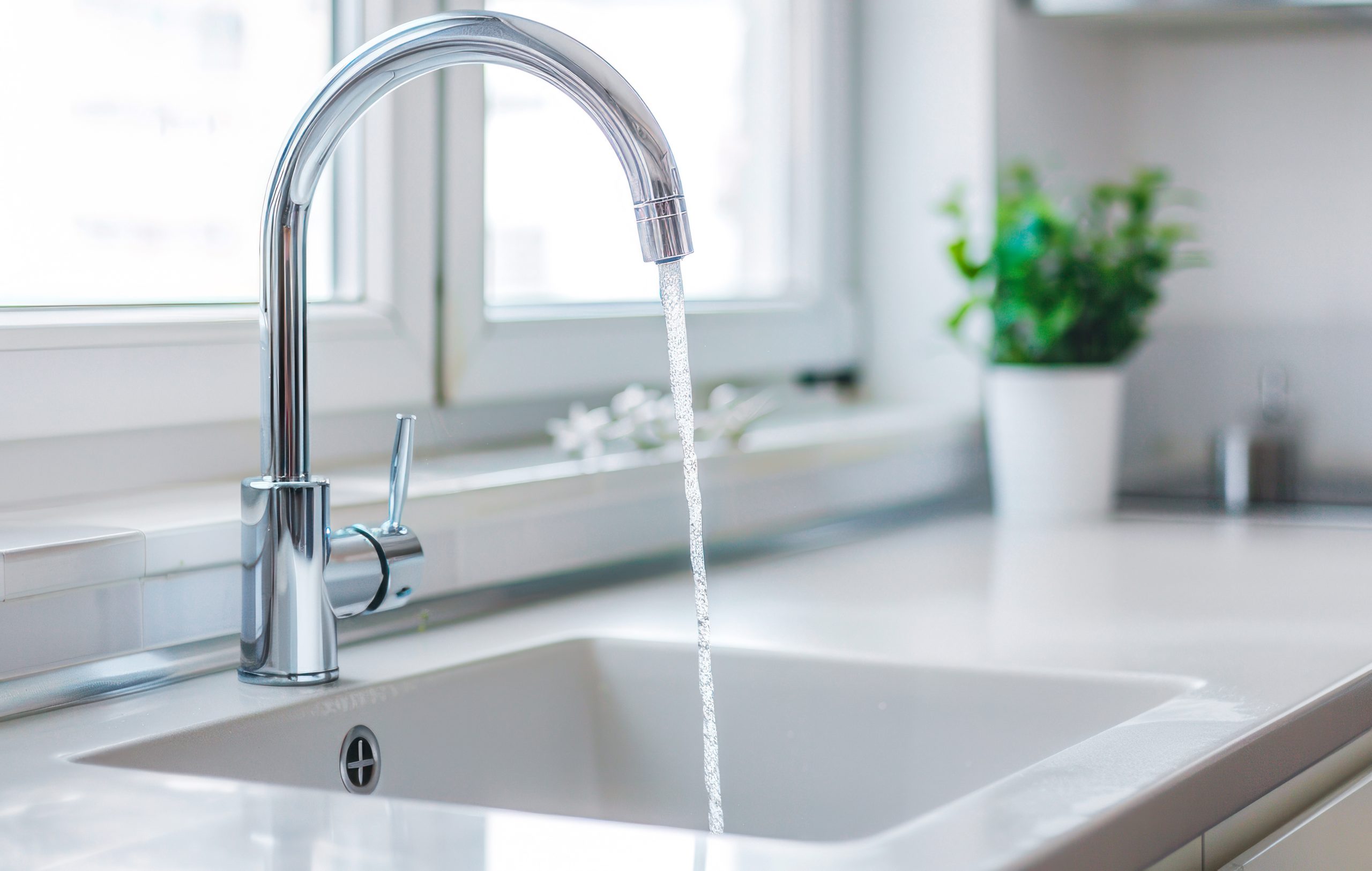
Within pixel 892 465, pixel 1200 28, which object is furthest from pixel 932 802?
pixel 1200 28

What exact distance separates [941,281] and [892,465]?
338mm

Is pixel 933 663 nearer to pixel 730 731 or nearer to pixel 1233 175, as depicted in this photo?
pixel 730 731

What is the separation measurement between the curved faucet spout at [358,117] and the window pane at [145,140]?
0.56ft

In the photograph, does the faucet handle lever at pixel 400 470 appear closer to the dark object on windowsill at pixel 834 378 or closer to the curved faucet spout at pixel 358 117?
the curved faucet spout at pixel 358 117

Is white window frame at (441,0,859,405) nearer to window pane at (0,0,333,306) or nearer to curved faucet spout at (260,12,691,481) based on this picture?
window pane at (0,0,333,306)

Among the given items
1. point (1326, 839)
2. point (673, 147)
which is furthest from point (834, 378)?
point (1326, 839)

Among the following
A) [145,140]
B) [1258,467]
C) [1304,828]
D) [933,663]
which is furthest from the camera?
[1258,467]

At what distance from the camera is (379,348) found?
1.20 m

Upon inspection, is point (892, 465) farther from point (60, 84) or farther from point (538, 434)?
point (60, 84)

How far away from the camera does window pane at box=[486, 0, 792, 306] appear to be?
1.41 meters

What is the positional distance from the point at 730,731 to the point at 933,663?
13cm

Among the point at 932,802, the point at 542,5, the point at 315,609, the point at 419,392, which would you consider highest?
the point at 542,5

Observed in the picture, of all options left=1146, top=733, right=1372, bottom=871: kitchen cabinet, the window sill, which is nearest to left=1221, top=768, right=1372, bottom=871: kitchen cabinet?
left=1146, top=733, right=1372, bottom=871: kitchen cabinet

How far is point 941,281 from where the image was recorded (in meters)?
1.81
